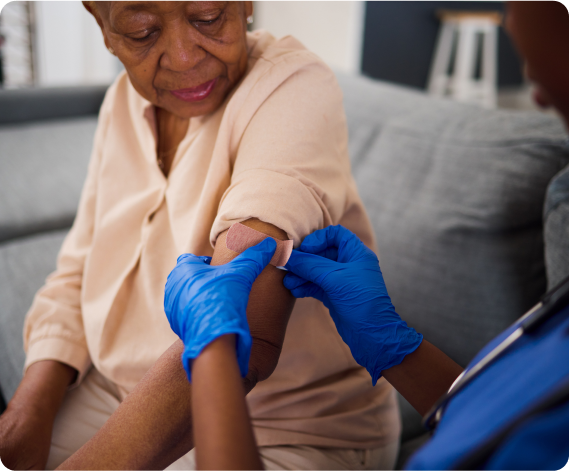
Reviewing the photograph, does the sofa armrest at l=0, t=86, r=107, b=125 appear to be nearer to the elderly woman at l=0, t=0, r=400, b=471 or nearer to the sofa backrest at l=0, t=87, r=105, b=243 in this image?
the sofa backrest at l=0, t=87, r=105, b=243

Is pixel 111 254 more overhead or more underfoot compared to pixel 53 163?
more overhead

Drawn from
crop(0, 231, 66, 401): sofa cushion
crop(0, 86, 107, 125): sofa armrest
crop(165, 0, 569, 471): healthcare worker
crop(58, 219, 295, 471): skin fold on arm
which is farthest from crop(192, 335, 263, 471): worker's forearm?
crop(0, 86, 107, 125): sofa armrest

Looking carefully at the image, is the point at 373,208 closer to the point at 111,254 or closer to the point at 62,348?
the point at 111,254

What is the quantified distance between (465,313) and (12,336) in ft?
4.33

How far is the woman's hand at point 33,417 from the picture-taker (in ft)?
3.01

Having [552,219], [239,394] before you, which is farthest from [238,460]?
[552,219]

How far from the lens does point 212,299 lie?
649 mm

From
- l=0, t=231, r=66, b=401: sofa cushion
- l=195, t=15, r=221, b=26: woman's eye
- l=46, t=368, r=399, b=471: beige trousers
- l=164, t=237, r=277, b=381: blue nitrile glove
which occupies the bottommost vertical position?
l=0, t=231, r=66, b=401: sofa cushion

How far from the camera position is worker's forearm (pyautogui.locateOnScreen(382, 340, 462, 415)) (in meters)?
0.75

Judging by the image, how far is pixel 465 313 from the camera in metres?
1.26

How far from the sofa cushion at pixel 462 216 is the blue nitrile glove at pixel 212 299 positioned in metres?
0.71

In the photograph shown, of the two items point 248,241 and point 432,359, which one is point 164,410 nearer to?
point 248,241

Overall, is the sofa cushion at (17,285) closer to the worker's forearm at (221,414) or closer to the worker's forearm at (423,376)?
the worker's forearm at (221,414)

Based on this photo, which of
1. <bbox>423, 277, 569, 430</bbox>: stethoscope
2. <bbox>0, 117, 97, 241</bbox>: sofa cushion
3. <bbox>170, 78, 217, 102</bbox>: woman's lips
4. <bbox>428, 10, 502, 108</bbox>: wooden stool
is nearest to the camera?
<bbox>423, 277, 569, 430</bbox>: stethoscope
